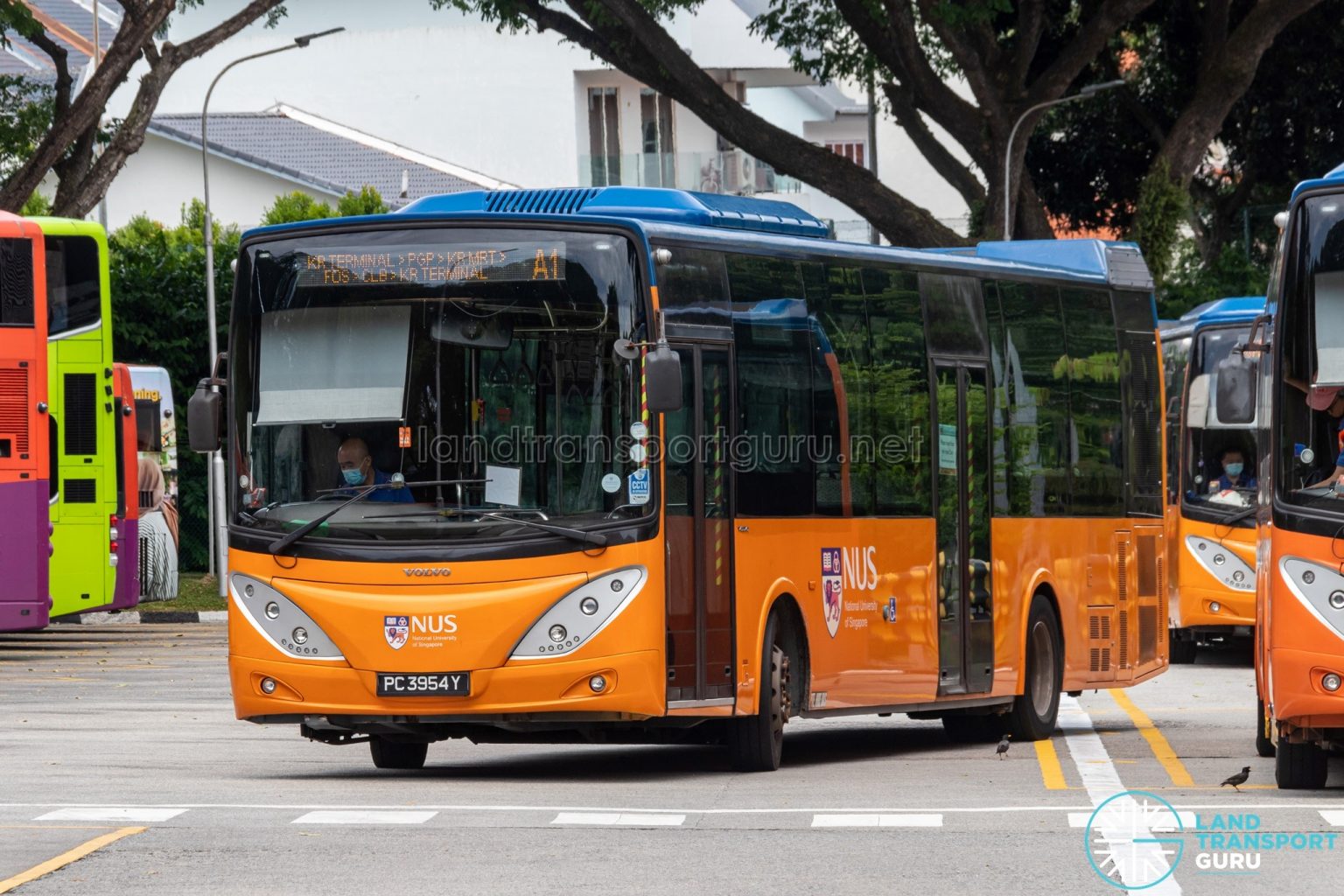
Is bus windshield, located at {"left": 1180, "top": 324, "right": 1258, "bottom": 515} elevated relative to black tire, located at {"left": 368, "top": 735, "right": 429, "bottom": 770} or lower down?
elevated

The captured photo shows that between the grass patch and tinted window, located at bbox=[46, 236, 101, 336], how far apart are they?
354 inches

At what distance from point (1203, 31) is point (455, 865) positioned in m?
33.3

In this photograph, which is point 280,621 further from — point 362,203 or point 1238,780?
point 362,203

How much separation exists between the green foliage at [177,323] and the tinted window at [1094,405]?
73.8 feet

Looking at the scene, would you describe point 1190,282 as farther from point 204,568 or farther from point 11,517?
point 11,517

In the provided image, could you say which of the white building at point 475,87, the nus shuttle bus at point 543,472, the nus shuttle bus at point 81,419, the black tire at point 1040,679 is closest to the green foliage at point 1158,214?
the nus shuttle bus at point 81,419

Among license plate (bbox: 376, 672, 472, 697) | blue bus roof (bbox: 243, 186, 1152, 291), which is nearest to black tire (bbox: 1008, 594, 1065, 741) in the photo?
blue bus roof (bbox: 243, 186, 1152, 291)

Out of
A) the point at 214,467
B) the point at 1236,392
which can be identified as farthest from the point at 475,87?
the point at 1236,392

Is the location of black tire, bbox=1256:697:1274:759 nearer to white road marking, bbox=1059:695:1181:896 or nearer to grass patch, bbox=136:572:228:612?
white road marking, bbox=1059:695:1181:896

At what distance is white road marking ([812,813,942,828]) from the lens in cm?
1122

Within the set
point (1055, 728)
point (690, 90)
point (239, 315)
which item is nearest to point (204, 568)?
point (690, 90)

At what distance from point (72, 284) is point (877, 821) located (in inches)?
621

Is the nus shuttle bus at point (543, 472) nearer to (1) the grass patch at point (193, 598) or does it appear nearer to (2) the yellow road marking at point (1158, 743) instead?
(2) the yellow road marking at point (1158, 743)

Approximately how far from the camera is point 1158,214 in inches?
1524
